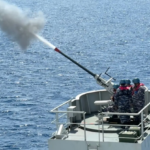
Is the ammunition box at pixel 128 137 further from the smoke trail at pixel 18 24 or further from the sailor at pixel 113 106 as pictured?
the smoke trail at pixel 18 24

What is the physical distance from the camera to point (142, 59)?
105188 millimetres

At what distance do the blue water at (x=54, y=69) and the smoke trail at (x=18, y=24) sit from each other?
3331mm

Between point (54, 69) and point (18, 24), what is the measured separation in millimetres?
62757

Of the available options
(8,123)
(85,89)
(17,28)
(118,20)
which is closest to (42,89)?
(85,89)

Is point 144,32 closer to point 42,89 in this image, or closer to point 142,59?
point 142,59

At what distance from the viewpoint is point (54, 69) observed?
327ft

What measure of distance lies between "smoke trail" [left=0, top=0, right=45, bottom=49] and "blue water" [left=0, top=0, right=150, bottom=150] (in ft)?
10.9

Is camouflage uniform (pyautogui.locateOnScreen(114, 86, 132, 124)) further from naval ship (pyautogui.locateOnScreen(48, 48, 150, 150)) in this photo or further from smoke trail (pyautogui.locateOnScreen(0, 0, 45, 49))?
smoke trail (pyautogui.locateOnScreen(0, 0, 45, 49))

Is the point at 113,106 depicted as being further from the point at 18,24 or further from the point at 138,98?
the point at 18,24

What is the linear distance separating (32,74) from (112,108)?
63598 mm

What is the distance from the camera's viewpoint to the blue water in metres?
66.5

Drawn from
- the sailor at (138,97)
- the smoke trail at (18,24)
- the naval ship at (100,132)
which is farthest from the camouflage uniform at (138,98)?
the smoke trail at (18,24)

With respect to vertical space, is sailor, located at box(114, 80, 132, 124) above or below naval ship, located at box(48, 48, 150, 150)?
above

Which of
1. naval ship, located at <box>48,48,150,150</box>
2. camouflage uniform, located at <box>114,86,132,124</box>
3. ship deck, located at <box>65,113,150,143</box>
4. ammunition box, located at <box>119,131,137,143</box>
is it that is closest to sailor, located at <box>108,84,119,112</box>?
naval ship, located at <box>48,48,150,150</box>
